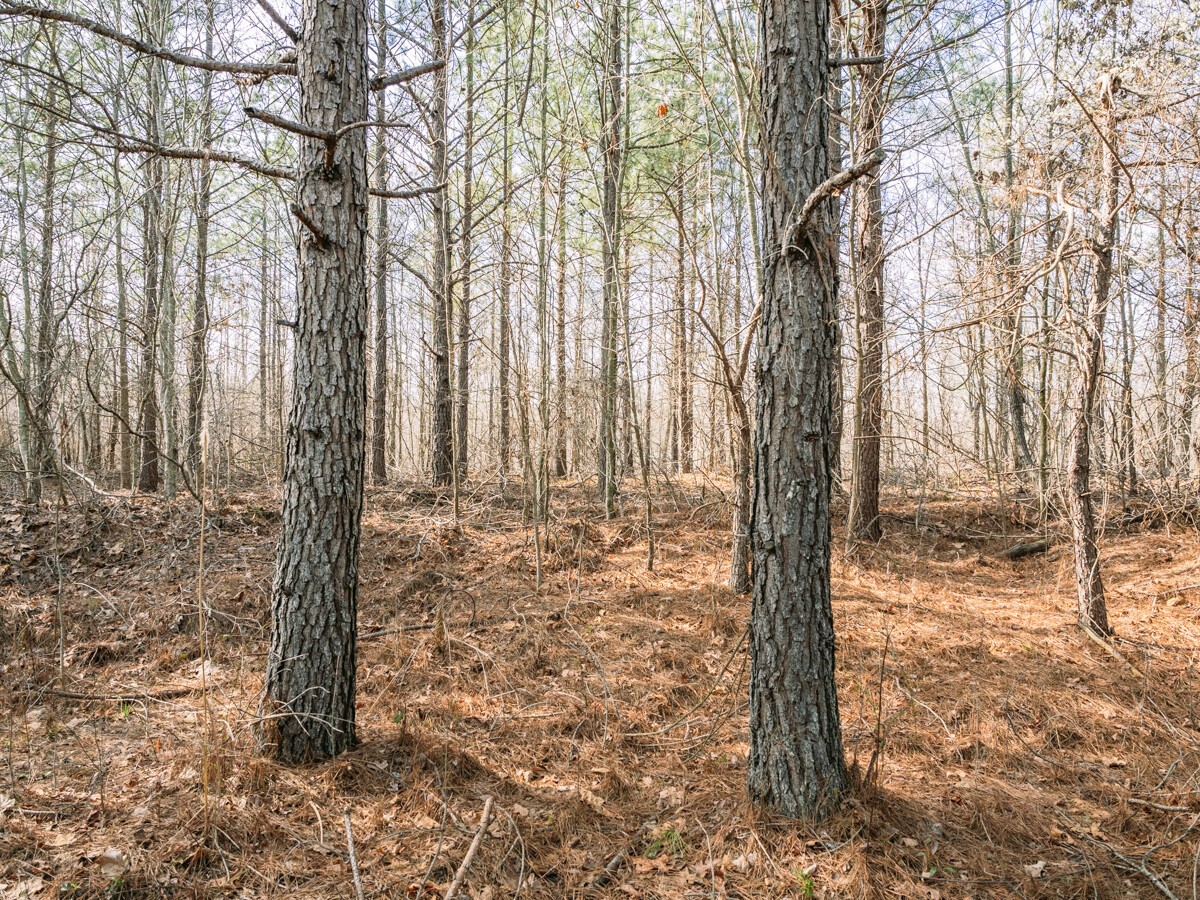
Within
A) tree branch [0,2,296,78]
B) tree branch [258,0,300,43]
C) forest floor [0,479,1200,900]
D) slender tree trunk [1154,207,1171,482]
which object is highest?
tree branch [258,0,300,43]

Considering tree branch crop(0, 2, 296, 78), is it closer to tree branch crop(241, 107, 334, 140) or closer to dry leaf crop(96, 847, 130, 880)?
tree branch crop(241, 107, 334, 140)

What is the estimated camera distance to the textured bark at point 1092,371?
15.9 ft

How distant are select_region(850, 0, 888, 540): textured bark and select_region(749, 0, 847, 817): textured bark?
11.4 feet

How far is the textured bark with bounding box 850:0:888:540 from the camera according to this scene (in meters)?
6.42

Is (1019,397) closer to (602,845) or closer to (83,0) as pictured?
(602,845)

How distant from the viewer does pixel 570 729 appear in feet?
13.2

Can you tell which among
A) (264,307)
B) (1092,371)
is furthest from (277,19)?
(264,307)

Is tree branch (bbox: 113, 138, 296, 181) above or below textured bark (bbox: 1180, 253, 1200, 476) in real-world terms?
above

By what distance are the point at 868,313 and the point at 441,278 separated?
17.4 ft

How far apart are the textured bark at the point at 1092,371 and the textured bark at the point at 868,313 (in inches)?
62.0

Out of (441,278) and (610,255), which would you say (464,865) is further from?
(441,278)

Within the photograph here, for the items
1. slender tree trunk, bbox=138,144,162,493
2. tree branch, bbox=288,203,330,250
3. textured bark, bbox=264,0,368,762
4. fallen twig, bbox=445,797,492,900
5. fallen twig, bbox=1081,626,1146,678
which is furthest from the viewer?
slender tree trunk, bbox=138,144,162,493

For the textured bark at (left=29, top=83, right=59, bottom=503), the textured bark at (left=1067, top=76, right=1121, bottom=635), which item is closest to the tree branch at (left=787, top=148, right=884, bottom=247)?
the textured bark at (left=29, top=83, right=59, bottom=503)

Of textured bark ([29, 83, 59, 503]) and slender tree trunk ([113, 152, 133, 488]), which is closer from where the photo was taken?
textured bark ([29, 83, 59, 503])
